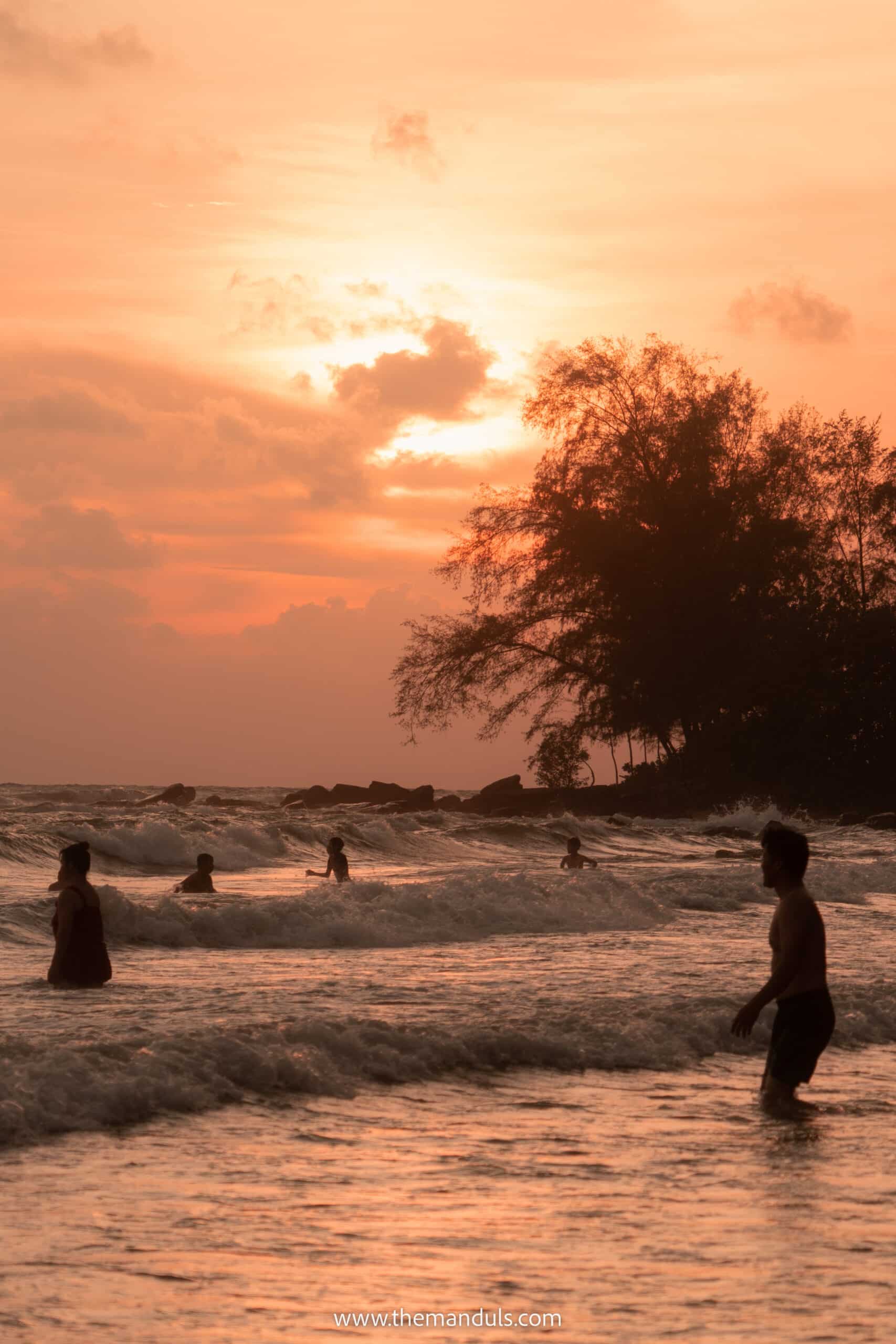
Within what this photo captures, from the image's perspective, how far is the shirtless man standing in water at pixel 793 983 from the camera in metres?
7.96

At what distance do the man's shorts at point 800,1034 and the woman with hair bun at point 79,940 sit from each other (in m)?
6.03

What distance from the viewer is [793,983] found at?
315 inches

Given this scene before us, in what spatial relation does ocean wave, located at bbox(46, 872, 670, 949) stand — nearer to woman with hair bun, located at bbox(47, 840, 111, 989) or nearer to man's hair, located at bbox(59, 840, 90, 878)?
man's hair, located at bbox(59, 840, 90, 878)

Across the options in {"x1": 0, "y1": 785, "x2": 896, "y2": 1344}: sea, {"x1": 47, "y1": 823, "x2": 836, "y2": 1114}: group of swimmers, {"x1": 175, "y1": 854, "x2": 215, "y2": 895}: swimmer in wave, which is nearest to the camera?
{"x1": 0, "y1": 785, "x2": 896, "y2": 1344}: sea

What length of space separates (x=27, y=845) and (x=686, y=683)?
21.6 m

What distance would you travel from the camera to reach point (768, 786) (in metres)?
43.5

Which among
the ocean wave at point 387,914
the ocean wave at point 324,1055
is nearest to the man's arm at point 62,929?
the ocean wave at point 324,1055

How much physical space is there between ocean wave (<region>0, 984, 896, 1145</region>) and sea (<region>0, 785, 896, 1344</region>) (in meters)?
0.03

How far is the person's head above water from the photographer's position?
26.3 feet

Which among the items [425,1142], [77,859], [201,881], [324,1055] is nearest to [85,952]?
[77,859]

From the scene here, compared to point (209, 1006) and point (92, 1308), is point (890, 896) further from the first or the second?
point (92, 1308)

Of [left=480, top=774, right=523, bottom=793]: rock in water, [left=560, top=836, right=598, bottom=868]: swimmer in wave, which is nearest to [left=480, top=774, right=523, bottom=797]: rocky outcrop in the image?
[left=480, top=774, right=523, bottom=793]: rock in water

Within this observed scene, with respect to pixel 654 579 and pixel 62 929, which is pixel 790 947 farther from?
pixel 654 579

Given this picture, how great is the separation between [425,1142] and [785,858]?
8.19ft
